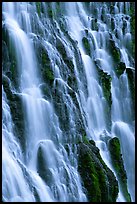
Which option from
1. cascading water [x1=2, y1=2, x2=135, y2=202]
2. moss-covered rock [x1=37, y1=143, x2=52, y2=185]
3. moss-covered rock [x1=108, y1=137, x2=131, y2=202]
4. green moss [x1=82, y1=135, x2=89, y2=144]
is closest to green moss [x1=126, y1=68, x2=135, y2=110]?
cascading water [x1=2, y1=2, x2=135, y2=202]

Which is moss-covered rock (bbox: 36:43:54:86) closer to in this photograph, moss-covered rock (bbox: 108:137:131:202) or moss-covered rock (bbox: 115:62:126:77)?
moss-covered rock (bbox: 108:137:131:202)

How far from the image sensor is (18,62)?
1534 cm

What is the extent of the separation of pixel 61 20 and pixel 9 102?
687cm

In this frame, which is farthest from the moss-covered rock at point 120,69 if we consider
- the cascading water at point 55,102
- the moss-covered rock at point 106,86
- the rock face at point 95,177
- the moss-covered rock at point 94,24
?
the rock face at point 95,177

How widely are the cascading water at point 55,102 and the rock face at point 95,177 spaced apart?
0.72 ft

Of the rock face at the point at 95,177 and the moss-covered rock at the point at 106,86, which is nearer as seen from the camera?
the rock face at the point at 95,177

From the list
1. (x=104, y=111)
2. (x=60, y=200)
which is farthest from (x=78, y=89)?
(x=60, y=200)

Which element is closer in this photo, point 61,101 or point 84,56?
point 61,101

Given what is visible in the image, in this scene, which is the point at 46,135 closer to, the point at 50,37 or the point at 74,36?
the point at 50,37

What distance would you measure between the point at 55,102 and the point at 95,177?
2.58m

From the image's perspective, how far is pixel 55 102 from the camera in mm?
15477

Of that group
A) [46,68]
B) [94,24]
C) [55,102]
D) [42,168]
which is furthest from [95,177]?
[94,24]

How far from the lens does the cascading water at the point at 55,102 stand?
43.7 feet

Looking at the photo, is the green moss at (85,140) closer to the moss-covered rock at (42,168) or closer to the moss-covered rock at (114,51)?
the moss-covered rock at (42,168)
